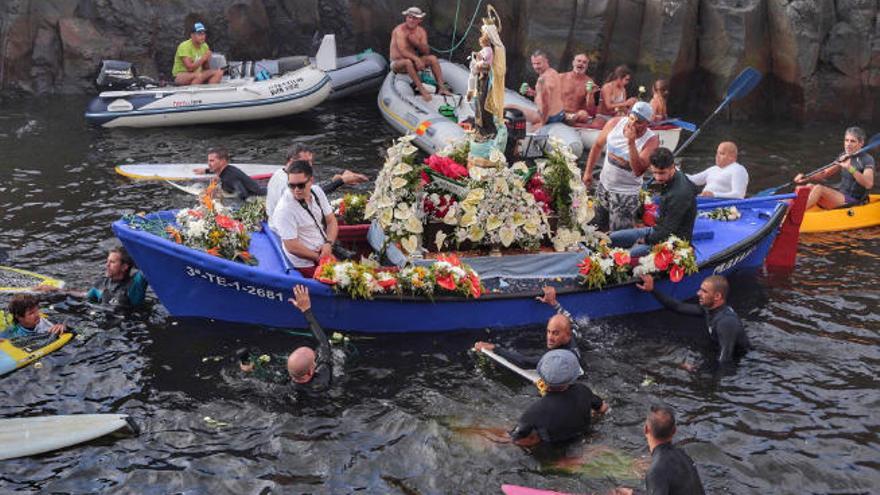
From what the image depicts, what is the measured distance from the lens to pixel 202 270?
34.6 ft

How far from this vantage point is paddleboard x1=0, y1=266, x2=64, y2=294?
1169 centimetres

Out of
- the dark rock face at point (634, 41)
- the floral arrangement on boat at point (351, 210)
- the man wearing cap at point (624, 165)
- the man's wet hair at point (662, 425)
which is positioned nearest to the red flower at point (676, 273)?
the man wearing cap at point (624, 165)

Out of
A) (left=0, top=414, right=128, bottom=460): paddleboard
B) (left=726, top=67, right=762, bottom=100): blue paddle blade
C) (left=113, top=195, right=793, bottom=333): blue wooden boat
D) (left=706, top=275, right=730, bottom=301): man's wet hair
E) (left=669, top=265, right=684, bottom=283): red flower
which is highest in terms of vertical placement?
(left=726, top=67, right=762, bottom=100): blue paddle blade

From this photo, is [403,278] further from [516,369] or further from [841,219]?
[841,219]

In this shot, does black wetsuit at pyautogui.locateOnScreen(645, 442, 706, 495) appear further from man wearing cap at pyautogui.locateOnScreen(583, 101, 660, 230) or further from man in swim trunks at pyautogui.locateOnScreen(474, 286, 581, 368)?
man wearing cap at pyautogui.locateOnScreen(583, 101, 660, 230)

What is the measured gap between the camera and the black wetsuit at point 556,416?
860 cm

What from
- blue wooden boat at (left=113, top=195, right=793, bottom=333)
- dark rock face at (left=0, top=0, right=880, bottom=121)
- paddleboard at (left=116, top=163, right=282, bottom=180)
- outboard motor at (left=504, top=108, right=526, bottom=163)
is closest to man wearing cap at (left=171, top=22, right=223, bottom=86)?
dark rock face at (left=0, top=0, right=880, bottom=121)

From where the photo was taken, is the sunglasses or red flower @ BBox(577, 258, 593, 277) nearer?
the sunglasses

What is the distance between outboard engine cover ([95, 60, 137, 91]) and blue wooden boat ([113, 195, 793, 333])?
8678 mm

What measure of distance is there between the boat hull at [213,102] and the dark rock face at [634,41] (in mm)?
2932

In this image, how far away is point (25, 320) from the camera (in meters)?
10.4

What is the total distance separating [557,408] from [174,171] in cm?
999

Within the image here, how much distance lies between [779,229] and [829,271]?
3.23ft

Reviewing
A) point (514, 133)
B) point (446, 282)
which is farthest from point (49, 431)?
point (514, 133)
